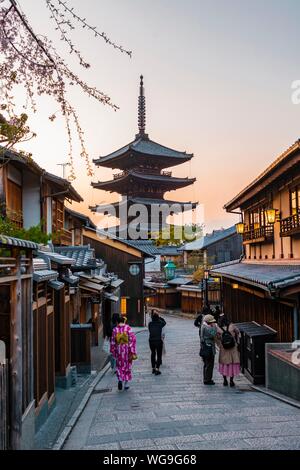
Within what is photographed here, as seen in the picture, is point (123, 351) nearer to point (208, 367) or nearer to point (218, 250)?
point (208, 367)

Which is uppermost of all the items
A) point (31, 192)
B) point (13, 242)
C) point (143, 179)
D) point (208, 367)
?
point (143, 179)

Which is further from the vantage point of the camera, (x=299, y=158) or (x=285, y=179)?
(x=285, y=179)

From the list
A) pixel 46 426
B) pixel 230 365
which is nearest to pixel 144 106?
pixel 230 365

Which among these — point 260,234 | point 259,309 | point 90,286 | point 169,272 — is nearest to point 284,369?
point 259,309

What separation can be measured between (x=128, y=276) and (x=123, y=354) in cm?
2167

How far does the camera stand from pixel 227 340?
11141 millimetres

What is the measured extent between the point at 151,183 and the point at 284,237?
115ft

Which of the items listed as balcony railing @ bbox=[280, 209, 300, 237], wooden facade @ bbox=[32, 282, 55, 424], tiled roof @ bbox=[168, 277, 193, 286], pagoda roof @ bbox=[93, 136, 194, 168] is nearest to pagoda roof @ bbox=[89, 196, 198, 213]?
pagoda roof @ bbox=[93, 136, 194, 168]

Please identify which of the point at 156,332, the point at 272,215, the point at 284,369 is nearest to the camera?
the point at 284,369

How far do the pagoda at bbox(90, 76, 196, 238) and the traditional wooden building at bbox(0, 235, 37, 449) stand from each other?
131 ft

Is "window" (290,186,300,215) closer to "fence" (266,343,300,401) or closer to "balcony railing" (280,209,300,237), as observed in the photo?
"balcony railing" (280,209,300,237)
